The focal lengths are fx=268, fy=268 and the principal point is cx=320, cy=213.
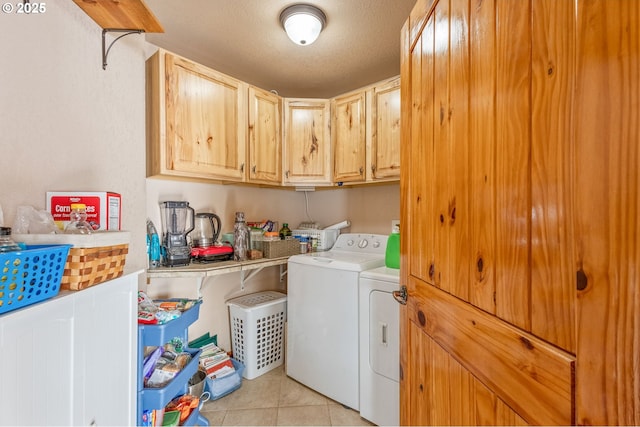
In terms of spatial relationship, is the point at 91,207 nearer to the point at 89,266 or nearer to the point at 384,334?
the point at 89,266

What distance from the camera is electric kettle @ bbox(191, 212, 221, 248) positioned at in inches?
77.1

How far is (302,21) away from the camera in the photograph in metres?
1.47

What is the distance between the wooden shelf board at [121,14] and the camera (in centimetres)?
103

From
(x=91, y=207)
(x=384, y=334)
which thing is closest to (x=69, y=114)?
(x=91, y=207)

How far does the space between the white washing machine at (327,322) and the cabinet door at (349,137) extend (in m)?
0.61

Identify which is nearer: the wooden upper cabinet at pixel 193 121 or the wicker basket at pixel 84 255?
the wicker basket at pixel 84 255

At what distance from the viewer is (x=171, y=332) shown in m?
1.22

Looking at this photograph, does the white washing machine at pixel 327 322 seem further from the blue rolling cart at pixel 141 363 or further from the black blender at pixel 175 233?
the blue rolling cart at pixel 141 363

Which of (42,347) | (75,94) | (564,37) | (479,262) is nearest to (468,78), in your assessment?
(564,37)

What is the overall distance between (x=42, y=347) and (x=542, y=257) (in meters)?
1.10

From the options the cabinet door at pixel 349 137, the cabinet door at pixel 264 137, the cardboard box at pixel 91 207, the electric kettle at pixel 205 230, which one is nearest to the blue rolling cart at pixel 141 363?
the cardboard box at pixel 91 207

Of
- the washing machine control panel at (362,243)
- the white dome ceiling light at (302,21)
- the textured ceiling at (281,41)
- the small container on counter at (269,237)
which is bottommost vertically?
the washing machine control panel at (362,243)

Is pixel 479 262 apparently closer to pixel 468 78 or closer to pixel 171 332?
pixel 468 78

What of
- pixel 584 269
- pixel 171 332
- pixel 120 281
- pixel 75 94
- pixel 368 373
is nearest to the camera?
pixel 584 269
